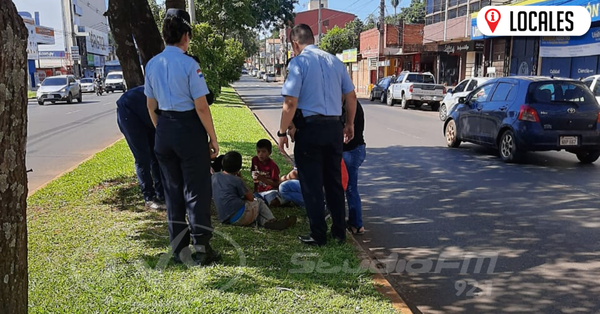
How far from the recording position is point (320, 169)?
4719mm

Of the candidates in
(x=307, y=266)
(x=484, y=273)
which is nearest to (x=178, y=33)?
(x=307, y=266)

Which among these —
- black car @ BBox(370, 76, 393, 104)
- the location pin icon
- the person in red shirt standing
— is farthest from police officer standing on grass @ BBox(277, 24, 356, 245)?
black car @ BBox(370, 76, 393, 104)

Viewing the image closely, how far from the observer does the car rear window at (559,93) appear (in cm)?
945

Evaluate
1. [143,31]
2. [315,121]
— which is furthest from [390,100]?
[315,121]

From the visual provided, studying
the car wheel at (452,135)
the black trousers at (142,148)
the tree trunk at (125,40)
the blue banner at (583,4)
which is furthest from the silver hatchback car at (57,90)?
the black trousers at (142,148)

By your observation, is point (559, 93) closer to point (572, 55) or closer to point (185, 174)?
point (185, 174)

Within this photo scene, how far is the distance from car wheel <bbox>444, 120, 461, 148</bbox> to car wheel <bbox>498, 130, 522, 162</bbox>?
1549 mm

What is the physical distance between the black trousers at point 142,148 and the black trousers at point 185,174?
179 centimetres

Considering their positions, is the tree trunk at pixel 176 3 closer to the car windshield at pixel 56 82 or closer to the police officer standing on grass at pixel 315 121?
the police officer standing on grass at pixel 315 121

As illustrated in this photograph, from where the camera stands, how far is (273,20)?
4047 centimetres

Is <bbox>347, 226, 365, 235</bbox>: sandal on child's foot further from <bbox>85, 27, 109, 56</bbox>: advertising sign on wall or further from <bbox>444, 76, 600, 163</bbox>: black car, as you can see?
<bbox>85, 27, 109, 56</bbox>: advertising sign on wall

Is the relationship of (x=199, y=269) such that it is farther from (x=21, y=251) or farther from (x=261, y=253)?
(x=21, y=251)

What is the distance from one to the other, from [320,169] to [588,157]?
7.15 m

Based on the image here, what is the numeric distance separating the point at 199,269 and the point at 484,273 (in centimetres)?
242
